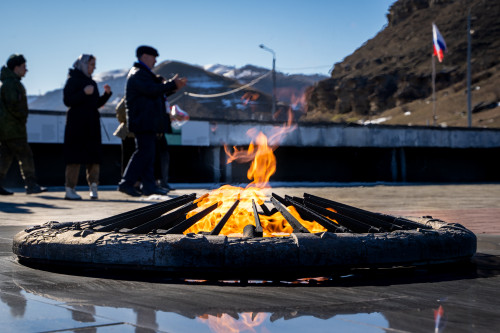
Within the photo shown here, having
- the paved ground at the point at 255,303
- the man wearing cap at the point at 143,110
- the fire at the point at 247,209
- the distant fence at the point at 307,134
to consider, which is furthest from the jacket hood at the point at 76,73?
the distant fence at the point at 307,134

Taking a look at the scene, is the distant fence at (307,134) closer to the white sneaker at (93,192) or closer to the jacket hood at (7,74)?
the jacket hood at (7,74)

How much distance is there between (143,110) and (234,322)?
7.24 meters

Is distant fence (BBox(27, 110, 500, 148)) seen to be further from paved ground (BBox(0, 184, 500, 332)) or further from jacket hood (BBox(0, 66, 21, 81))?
paved ground (BBox(0, 184, 500, 332))

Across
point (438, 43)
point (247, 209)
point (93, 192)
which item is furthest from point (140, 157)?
point (438, 43)

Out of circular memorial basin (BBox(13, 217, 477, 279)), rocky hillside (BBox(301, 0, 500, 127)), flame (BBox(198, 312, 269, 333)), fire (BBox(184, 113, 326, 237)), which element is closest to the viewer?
flame (BBox(198, 312, 269, 333))

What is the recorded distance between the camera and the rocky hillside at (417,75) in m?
97.1

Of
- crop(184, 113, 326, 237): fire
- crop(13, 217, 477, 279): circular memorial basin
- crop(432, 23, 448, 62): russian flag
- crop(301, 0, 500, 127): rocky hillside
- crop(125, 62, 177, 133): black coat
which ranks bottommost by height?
crop(13, 217, 477, 279): circular memorial basin

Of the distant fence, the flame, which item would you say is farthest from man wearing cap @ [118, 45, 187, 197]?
the distant fence

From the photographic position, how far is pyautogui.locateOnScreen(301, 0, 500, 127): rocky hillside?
319 feet

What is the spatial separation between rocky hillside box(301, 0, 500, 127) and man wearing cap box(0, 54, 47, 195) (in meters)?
71.5

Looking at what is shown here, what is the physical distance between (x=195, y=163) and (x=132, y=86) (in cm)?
1174

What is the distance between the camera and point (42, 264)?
375 centimetres

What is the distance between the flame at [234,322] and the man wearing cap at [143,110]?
Result: 22.4 ft

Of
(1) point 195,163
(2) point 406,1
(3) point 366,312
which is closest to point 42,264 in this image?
(3) point 366,312
